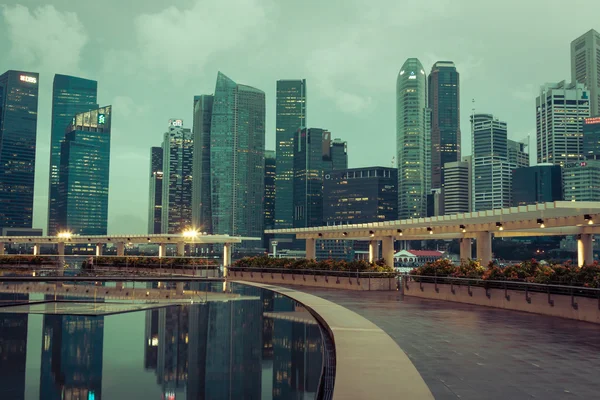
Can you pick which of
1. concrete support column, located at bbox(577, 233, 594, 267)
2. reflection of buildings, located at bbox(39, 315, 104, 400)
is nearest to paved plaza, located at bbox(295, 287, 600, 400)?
reflection of buildings, located at bbox(39, 315, 104, 400)

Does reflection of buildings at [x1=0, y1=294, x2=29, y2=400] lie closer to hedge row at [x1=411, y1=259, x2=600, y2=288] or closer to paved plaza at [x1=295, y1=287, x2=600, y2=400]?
paved plaza at [x1=295, y1=287, x2=600, y2=400]

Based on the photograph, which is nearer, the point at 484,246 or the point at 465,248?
the point at 484,246

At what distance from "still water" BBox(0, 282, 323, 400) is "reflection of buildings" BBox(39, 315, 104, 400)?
2 cm

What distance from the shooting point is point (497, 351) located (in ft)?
36.0

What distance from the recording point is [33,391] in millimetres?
7508

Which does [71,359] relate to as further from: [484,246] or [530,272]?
[484,246]

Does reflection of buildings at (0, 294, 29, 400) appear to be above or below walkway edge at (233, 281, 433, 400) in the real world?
below

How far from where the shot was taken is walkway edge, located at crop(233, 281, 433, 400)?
23.7 ft

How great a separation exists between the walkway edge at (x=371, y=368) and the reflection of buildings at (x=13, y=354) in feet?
15.3

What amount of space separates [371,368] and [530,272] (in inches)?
544

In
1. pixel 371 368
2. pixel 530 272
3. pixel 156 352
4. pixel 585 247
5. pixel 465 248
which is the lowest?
pixel 156 352

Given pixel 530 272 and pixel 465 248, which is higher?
pixel 465 248

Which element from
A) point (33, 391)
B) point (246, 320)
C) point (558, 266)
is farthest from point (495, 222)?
point (33, 391)

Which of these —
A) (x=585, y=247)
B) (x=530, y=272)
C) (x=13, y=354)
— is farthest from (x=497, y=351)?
(x=585, y=247)
